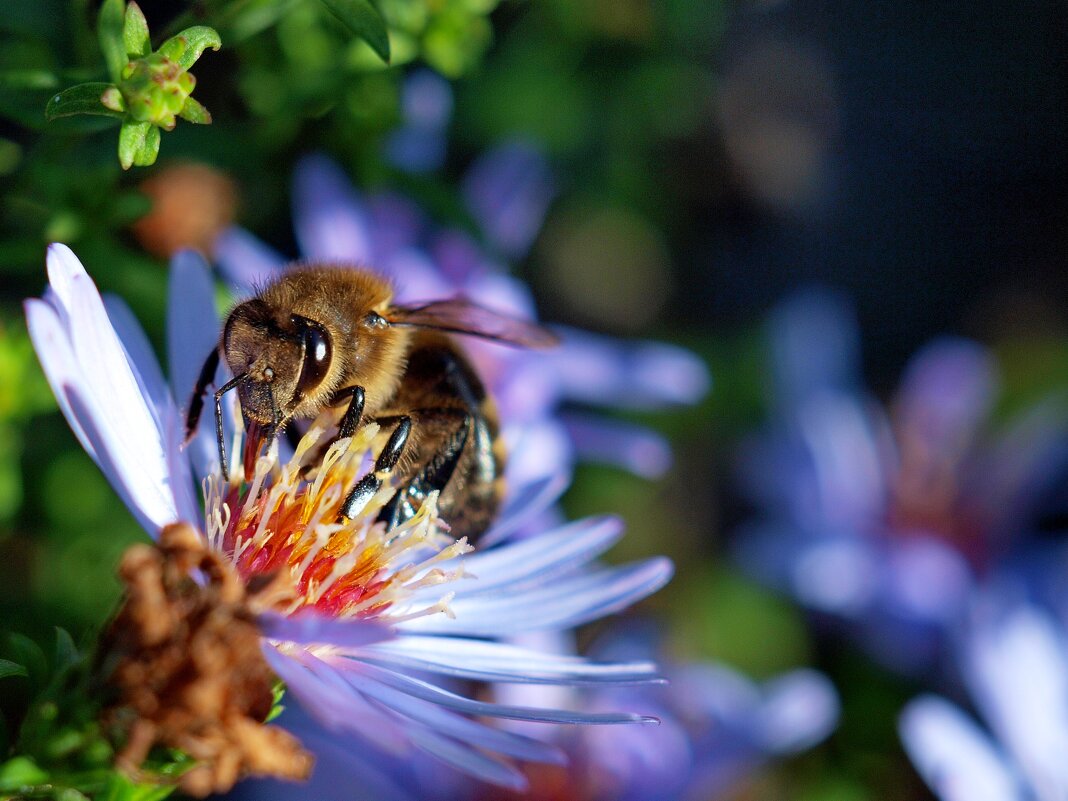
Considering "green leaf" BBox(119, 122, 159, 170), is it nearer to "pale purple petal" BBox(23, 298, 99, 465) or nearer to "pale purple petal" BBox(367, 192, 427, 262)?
"pale purple petal" BBox(23, 298, 99, 465)

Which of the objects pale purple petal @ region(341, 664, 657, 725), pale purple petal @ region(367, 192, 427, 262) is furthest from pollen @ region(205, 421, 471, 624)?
pale purple petal @ region(367, 192, 427, 262)

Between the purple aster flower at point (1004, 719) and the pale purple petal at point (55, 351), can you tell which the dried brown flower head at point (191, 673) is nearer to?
the pale purple petal at point (55, 351)

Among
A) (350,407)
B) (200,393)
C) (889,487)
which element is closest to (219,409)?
(200,393)

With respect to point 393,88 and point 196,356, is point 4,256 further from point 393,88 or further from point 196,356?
point 393,88

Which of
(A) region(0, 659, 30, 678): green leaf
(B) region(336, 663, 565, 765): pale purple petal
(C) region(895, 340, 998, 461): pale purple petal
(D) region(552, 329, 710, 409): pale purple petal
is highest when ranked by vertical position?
(C) region(895, 340, 998, 461): pale purple petal

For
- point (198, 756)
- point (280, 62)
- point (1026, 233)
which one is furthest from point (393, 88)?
point (1026, 233)

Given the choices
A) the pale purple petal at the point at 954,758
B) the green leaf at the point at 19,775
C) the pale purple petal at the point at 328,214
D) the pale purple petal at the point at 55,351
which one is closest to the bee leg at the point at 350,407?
the pale purple petal at the point at 55,351
